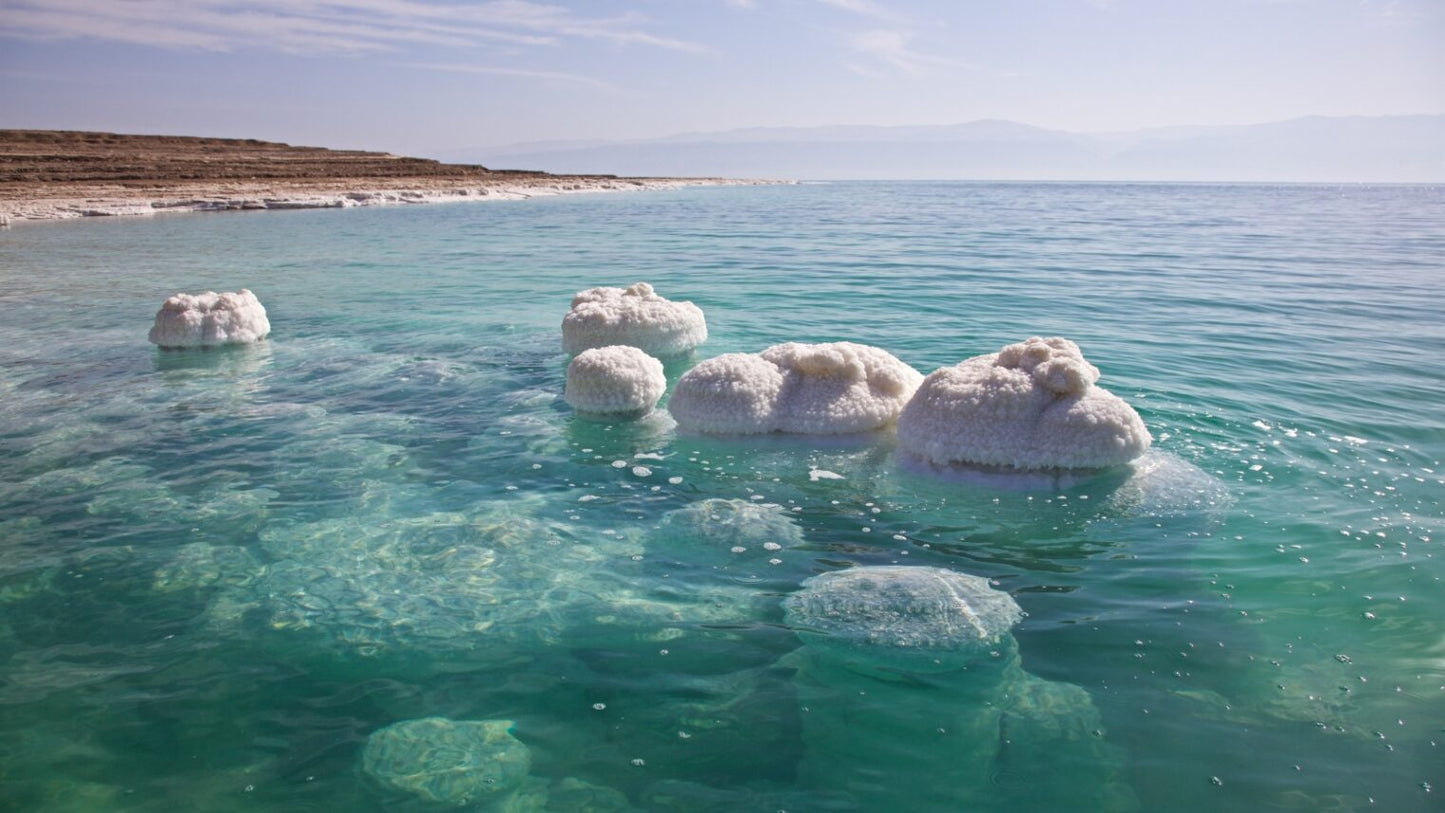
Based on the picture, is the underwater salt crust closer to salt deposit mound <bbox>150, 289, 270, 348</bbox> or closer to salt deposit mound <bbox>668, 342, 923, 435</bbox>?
salt deposit mound <bbox>668, 342, 923, 435</bbox>

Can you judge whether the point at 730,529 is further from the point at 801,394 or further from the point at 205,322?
the point at 205,322

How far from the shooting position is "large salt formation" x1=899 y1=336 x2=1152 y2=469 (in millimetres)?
5938

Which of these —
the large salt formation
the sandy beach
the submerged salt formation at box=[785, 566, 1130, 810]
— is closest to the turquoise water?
the submerged salt formation at box=[785, 566, 1130, 810]

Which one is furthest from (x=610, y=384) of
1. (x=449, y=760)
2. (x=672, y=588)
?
(x=449, y=760)

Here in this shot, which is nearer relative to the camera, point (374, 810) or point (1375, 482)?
point (374, 810)

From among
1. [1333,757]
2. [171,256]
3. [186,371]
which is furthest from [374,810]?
[171,256]

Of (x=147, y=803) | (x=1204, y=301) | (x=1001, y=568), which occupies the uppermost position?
(x=1204, y=301)

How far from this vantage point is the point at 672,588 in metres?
4.65

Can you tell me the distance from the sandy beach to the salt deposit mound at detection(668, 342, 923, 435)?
3723cm

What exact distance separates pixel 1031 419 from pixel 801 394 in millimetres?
1840

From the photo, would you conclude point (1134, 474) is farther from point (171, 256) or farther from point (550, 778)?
point (171, 256)

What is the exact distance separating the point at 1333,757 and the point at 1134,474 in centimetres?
283

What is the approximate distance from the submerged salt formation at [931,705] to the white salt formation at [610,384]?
3.57 meters

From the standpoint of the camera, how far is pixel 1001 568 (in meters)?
4.75
